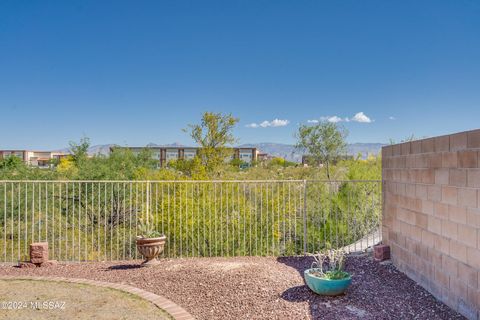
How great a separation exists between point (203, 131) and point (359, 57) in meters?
8.62

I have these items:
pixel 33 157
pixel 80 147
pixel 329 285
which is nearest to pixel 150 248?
pixel 329 285

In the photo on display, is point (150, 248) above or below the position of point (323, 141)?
below

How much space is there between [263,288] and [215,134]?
10461 mm

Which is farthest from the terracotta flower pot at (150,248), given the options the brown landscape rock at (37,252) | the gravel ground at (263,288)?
the brown landscape rock at (37,252)

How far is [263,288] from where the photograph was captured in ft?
15.4

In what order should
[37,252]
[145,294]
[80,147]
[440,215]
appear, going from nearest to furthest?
[440,215] → [145,294] → [37,252] → [80,147]

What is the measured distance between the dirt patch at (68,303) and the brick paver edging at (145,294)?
0.08 meters

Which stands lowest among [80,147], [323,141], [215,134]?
[80,147]

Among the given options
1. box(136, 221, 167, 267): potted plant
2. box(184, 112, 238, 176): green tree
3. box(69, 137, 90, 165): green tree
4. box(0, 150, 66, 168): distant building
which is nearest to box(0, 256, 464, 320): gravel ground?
box(136, 221, 167, 267): potted plant

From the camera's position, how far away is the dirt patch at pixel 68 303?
12.8ft

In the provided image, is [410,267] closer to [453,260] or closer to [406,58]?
[453,260]

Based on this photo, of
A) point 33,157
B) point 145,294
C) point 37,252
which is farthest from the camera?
point 33,157

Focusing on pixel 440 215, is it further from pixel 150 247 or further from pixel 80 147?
pixel 80 147

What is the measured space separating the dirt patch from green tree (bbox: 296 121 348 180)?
20.5m
